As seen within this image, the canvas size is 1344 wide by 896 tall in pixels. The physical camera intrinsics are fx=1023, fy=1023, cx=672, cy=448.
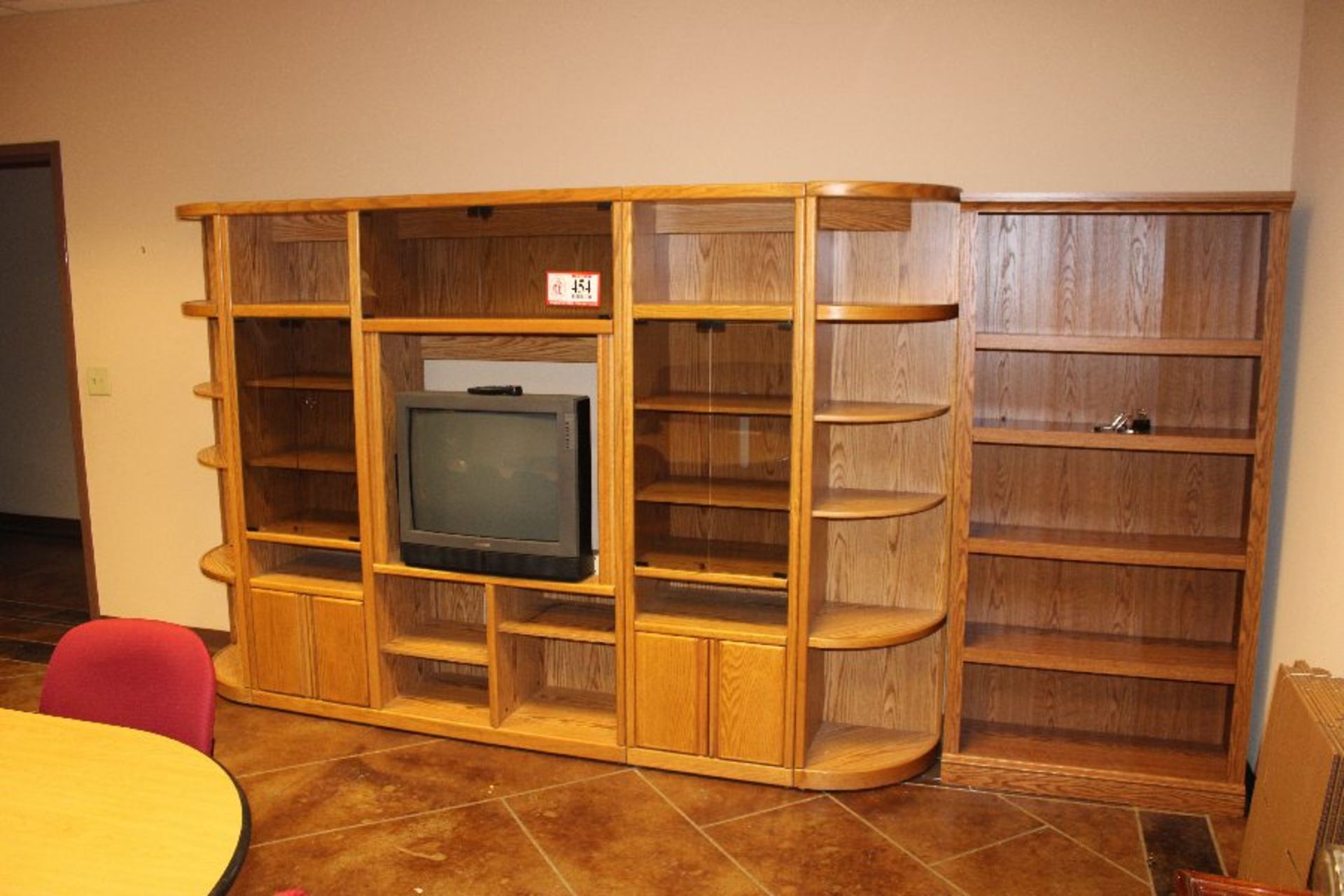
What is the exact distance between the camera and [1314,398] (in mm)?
3029

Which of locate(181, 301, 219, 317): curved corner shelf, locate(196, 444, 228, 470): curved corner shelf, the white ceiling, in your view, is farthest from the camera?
the white ceiling

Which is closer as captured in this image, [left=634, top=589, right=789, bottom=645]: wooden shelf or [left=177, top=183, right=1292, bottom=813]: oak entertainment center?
[left=177, top=183, right=1292, bottom=813]: oak entertainment center

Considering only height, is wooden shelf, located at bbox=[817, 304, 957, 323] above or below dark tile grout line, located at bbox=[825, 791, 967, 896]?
above

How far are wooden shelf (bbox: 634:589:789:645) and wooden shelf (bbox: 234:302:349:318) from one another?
4.93 ft

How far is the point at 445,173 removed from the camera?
13.6 feet

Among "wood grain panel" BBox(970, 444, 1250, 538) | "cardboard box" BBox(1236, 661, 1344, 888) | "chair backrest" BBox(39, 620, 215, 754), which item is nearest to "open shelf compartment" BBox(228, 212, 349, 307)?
"chair backrest" BBox(39, 620, 215, 754)

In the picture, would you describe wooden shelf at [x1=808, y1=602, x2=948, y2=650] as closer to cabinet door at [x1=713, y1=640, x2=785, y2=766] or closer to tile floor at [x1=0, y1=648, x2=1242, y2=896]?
cabinet door at [x1=713, y1=640, x2=785, y2=766]

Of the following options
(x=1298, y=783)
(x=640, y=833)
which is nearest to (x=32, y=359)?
(x=640, y=833)

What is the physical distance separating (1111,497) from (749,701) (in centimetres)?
142

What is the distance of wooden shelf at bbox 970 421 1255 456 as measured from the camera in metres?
3.15

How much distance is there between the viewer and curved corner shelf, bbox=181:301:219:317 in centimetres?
391

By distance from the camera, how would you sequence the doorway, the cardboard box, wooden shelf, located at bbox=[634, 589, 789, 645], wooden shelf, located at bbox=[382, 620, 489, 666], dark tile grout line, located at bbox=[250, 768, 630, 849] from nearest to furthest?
the cardboard box → dark tile grout line, located at bbox=[250, 768, 630, 849] → wooden shelf, located at bbox=[634, 589, 789, 645] → wooden shelf, located at bbox=[382, 620, 489, 666] → the doorway

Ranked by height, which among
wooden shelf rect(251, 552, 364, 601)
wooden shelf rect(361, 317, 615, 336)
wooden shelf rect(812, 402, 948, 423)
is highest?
wooden shelf rect(361, 317, 615, 336)

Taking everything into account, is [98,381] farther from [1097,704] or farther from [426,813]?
[1097,704]
